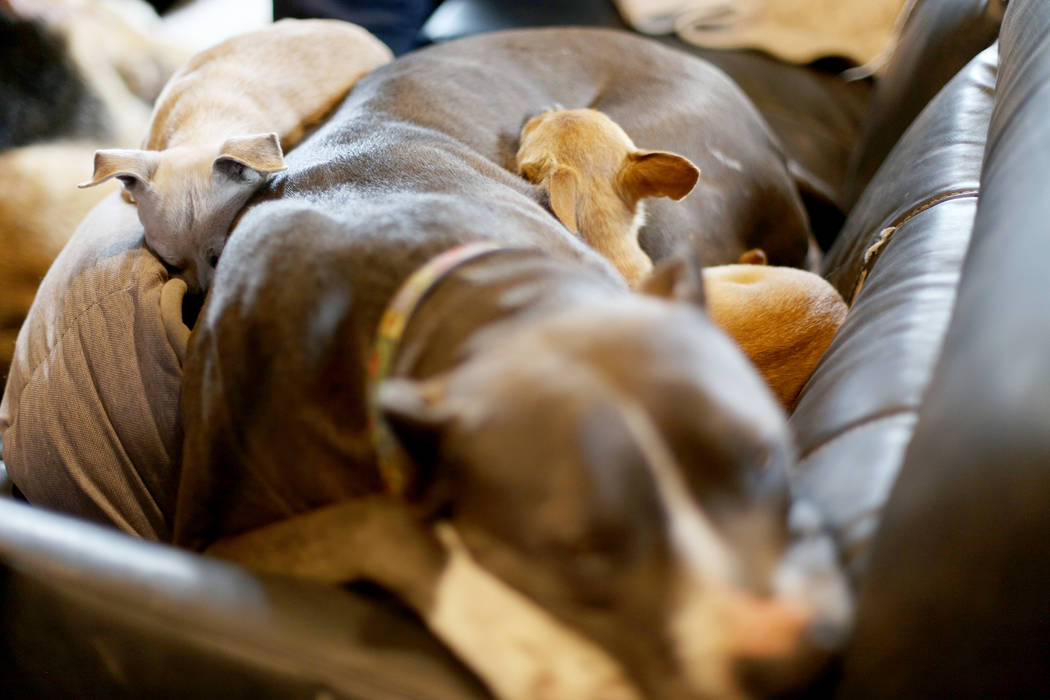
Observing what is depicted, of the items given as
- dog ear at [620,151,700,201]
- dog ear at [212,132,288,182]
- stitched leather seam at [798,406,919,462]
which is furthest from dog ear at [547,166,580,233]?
stitched leather seam at [798,406,919,462]

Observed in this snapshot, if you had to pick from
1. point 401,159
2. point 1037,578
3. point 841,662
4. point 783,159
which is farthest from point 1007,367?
point 783,159

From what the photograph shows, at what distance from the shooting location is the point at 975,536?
0.65m

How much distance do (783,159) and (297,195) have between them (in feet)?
4.71

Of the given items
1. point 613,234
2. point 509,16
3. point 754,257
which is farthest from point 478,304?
point 509,16

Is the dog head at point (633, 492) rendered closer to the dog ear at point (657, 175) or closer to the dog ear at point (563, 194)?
the dog ear at point (563, 194)

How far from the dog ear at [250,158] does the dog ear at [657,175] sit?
699 mm

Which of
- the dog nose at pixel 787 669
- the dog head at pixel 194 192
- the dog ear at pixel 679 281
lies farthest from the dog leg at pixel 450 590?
the dog head at pixel 194 192

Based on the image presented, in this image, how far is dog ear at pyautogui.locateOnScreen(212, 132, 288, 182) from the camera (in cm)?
142

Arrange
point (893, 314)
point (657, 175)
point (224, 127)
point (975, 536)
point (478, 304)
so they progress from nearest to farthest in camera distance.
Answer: point (975, 536) → point (478, 304) → point (893, 314) → point (657, 175) → point (224, 127)

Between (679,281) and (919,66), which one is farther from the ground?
(679,281)

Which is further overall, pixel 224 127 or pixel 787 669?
pixel 224 127

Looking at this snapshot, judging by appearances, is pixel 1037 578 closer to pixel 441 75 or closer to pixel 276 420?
pixel 276 420

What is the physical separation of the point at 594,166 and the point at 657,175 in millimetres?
135

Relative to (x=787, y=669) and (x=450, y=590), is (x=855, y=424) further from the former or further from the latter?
(x=450, y=590)
